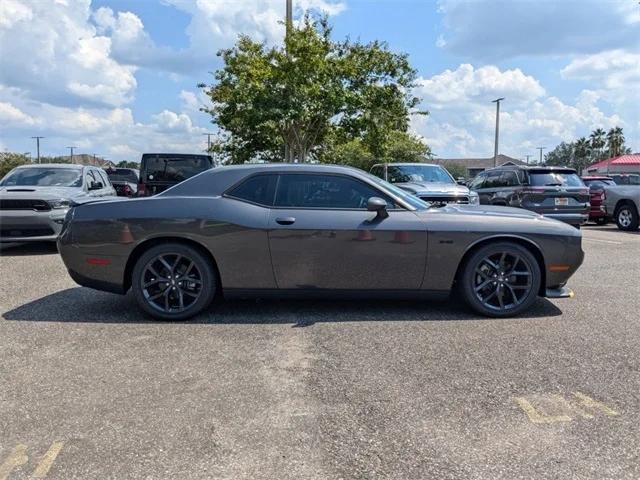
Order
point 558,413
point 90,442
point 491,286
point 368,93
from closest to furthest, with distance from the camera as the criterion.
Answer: point 90,442 → point 558,413 → point 491,286 → point 368,93

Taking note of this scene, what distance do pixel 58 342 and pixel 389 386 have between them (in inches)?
109

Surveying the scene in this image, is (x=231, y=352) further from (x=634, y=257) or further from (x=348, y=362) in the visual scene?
(x=634, y=257)

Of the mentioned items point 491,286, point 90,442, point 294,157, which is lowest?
point 90,442

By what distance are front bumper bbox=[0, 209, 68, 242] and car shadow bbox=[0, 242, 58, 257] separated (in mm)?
333

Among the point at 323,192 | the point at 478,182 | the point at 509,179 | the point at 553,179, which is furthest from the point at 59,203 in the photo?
the point at 478,182

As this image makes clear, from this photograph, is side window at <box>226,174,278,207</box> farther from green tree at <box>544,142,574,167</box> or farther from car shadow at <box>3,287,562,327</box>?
green tree at <box>544,142,574,167</box>

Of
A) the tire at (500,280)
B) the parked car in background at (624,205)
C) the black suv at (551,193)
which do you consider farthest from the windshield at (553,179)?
the tire at (500,280)

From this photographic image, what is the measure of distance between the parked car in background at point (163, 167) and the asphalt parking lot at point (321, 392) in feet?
21.7

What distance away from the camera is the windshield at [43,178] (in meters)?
10.2

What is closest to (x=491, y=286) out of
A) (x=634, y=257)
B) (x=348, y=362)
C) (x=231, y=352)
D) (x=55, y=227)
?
(x=348, y=362)

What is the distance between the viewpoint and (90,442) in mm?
2883

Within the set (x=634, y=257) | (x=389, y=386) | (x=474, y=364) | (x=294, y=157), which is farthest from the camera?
(x=294, y=157)

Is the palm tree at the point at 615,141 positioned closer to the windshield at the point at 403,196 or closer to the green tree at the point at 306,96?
the green tree at the point at 306,96

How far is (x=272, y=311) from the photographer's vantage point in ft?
17.8
